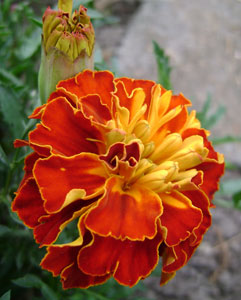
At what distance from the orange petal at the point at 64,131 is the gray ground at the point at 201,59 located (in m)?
0.79

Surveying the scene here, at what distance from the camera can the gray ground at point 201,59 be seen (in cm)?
141

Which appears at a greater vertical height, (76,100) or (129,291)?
(76,100)

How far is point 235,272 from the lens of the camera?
4.52ft

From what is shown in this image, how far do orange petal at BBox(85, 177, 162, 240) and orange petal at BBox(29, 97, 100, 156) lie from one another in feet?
0.24

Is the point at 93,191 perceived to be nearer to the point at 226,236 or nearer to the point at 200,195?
the point at 200,195

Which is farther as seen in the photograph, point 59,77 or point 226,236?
point 226,236

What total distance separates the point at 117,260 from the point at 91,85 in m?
0.27

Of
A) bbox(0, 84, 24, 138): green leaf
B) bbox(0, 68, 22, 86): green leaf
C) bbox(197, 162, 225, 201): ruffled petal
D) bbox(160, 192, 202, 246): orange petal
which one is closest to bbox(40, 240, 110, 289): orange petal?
bbox(160, 192, 202, 246): orange petal

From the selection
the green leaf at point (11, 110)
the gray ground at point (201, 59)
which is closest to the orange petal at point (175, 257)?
the green leaf at point (11, 110)

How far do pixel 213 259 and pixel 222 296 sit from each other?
13 centimetres

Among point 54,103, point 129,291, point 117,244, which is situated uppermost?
point 54,103

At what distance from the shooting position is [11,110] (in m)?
0.92

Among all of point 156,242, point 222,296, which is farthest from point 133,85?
point 222,296

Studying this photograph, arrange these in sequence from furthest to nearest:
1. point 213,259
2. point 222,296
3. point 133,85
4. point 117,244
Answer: point 213,259 < point 222,296 < point 133,85 < point 117,244
